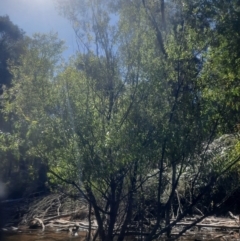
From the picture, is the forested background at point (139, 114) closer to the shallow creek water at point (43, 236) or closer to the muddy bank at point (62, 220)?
the muddy bank at point (62, 220)

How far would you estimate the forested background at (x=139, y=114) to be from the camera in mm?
8750

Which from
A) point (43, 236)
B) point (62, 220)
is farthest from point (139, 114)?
point (62, 220)

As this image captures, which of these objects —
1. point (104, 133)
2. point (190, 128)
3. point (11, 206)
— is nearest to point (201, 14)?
point (190, 128)

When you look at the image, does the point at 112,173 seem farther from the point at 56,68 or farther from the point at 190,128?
the point at 56,68

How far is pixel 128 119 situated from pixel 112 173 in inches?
38.9

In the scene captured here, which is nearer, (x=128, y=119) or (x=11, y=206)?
(x=128, y=119)

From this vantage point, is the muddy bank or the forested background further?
the muddy bank

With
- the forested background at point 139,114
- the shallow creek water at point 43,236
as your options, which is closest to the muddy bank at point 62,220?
the shallow creek water at point 43,236

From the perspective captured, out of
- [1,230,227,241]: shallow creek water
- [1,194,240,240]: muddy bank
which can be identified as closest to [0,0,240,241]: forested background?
[1,194,240,240]: muddy bank

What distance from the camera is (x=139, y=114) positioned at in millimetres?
9070

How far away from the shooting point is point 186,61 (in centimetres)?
922

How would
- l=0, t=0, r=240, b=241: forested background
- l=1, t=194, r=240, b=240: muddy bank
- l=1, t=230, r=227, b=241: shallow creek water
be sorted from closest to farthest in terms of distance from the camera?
l=0, t=0, r=240, b=241: forested background, l=1, t=194, r=240, b=240: muddy bank, l=1, t=230, r=227, b=241: shallow creek water

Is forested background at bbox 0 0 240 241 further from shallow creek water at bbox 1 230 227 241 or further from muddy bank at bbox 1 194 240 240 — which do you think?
shallow creek water at bbox 1 230 227 241

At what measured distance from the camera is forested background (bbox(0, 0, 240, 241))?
8750 mm
